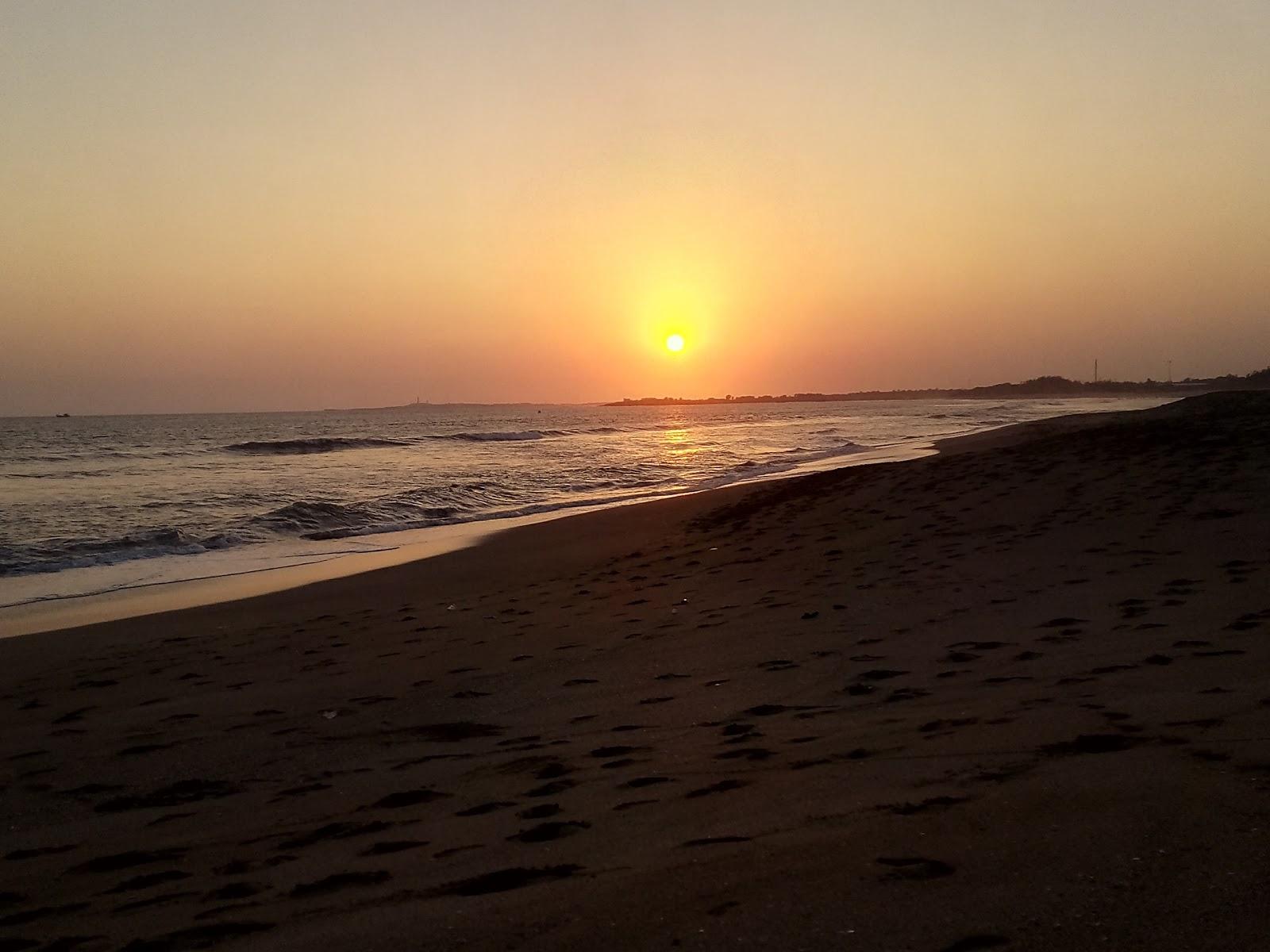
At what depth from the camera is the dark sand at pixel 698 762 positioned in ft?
8.85

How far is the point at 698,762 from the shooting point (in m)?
4.25

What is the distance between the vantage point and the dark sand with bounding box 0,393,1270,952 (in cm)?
270

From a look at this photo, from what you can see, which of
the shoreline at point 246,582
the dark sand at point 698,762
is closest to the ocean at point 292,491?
the shoreline at point 246,582

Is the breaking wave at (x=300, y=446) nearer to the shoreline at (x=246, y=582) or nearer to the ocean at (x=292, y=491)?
the ocean at (x=292, y=491)

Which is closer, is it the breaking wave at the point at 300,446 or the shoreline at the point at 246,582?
the shoreline at the point at 246,582

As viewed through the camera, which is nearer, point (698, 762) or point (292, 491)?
point (698, 762)

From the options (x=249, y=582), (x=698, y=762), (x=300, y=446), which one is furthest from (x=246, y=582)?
(x=300, y=446)

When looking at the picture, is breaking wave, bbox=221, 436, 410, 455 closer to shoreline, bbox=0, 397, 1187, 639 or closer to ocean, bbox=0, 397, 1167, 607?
ocean, bbox=0, 397, 1167, 607

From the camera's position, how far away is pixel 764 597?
8.59 m

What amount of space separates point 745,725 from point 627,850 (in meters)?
1.66

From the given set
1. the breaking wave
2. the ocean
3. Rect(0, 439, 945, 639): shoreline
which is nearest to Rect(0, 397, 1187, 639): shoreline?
Rect(0, 439, 945, 639): shoreline

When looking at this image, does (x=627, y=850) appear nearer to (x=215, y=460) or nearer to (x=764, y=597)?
(x=764, y=597)

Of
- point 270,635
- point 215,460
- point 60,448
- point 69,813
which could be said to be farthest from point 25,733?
point 60,448

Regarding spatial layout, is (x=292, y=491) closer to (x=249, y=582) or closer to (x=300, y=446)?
(x=249, y=582)
